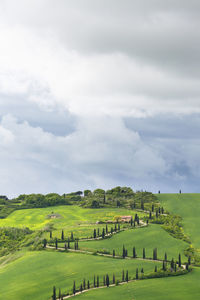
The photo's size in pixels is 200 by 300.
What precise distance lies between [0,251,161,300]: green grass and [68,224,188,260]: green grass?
48.5 feet

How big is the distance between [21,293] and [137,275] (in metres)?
33.6

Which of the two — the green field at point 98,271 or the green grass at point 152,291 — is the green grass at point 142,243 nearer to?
the green field at point 98,271

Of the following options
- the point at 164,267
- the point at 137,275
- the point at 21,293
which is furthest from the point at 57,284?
the point at 164,267

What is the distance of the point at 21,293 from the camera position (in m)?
121

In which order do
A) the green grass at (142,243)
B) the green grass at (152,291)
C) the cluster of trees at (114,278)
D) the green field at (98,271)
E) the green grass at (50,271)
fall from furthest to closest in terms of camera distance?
the green grass at (142,243) → the green grass at (50,271) → the cluster of trees at (114,278) → the green field at (98,271) → the green grass at (152,291)

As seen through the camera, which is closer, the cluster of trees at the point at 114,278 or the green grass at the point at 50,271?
the cluster of trees at the point at 114,278

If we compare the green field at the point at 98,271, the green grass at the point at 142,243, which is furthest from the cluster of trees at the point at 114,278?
the green grass at the point at 142,243

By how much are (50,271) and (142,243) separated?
4751 cm

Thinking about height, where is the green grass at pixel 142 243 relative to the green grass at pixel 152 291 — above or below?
above

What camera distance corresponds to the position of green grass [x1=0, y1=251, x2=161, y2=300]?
123 meters

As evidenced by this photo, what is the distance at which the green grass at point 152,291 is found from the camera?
357 ft

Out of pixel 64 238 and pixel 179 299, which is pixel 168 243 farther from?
pixel 179 299

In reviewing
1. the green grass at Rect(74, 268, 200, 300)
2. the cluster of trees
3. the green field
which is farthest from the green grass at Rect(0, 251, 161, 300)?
the green grass at Rect(74, 268, 200, 300)

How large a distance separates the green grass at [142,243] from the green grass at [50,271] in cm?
1479
